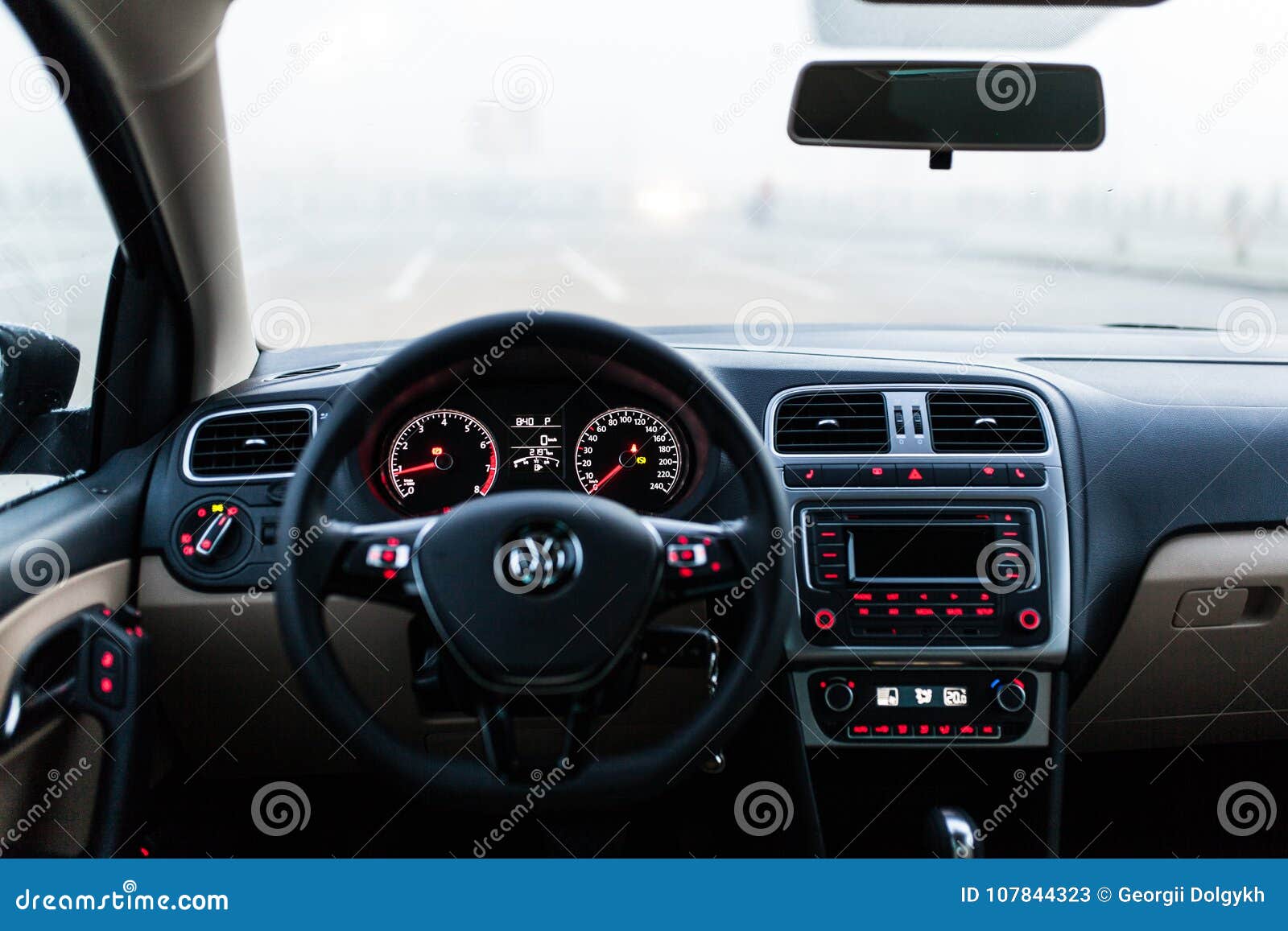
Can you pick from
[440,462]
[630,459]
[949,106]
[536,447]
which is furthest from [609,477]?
[949,106]

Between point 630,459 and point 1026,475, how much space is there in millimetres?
897

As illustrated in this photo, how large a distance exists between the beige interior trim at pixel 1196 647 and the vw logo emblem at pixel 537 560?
150 cm

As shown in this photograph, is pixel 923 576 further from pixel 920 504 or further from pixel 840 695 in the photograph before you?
pixel 840 695

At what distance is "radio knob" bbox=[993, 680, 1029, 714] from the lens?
251cm

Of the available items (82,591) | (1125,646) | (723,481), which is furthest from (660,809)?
(82,591)

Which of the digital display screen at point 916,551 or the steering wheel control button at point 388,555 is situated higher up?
the steering wheel control button at point 388,555

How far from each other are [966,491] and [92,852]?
1.96m

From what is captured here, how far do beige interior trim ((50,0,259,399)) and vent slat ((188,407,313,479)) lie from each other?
7.2 inches

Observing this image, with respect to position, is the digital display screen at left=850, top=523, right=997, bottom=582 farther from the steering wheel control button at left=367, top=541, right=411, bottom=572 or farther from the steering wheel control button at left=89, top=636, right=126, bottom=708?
the steering wheel control button at left=89, top=636, right=126, bottom=708

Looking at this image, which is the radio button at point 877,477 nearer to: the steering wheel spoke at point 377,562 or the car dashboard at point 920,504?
the car dashboard at point 920,504

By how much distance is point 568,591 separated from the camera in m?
1.71

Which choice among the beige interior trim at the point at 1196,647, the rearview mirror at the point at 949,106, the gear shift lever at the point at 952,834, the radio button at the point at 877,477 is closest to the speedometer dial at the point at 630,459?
the radio button at the point at 877,477

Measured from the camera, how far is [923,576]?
2.48 meters

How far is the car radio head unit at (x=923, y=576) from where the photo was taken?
246 cm
